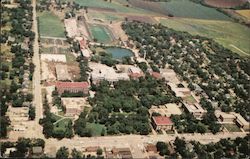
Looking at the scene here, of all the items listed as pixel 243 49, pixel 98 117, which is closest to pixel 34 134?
pixel 98 117

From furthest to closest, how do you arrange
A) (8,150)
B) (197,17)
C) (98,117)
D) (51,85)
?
1. (197,17)
2. (51,85)
3. (98,117)
4. (8,150)

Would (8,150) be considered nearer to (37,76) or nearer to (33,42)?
(37,76)

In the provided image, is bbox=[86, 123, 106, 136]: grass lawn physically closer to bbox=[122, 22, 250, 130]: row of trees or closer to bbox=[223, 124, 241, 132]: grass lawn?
bbox=[122, 22, 250, 130]: row of trees

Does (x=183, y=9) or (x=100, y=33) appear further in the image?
(x=183, y=9)

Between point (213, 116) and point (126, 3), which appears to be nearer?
point (213, 116)

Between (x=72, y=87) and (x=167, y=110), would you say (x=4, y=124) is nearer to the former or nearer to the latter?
(x=72, y=87)

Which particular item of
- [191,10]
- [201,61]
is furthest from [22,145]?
→ [191,10]
